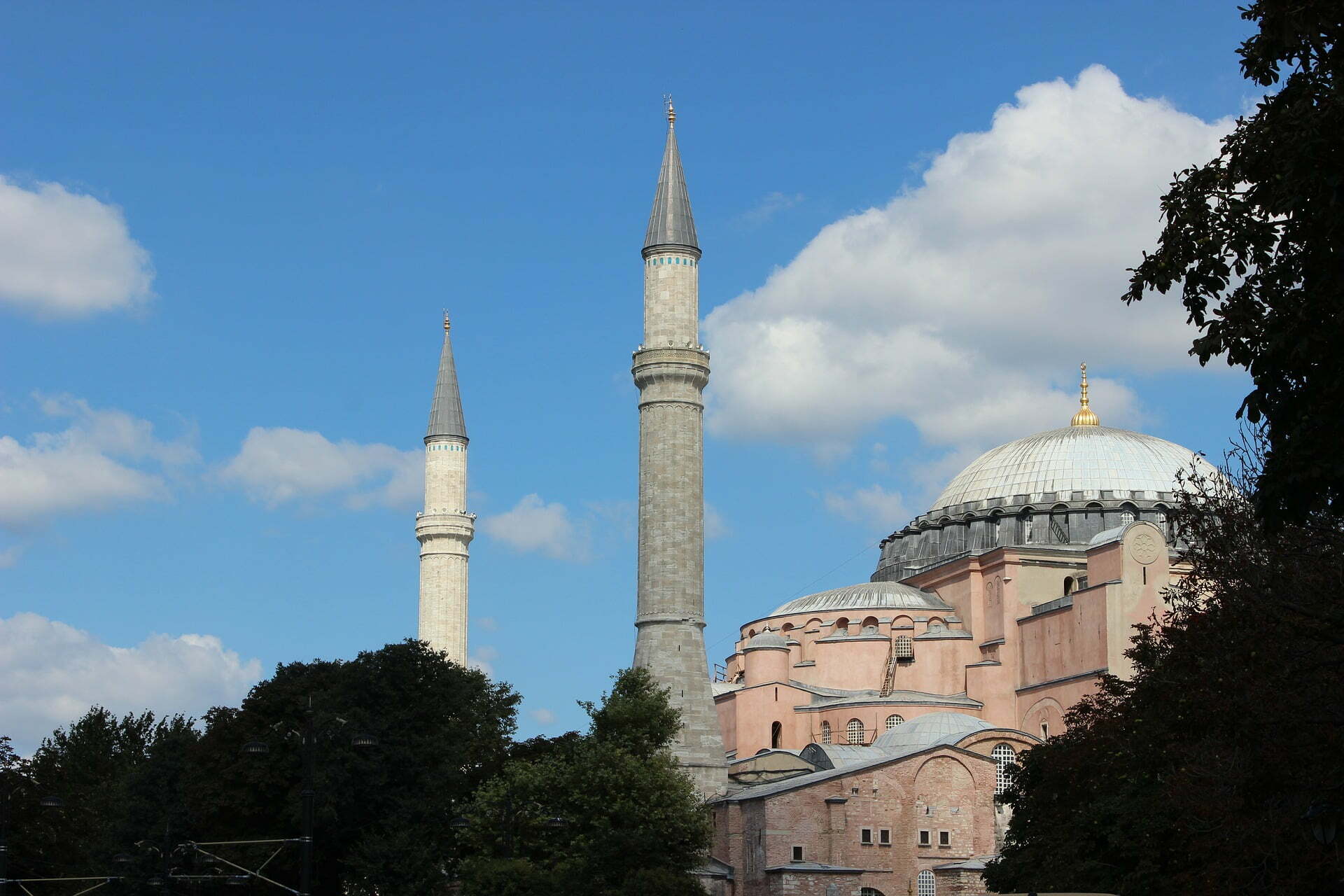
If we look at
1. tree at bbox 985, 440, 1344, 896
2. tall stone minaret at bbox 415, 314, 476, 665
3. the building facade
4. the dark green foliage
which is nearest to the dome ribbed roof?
the building facade

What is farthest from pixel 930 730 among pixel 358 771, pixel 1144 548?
pixel 358 771

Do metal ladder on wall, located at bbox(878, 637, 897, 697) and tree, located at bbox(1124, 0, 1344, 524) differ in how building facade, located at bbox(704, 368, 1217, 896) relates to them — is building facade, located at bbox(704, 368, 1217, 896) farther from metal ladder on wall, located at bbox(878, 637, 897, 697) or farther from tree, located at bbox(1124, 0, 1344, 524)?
tree, located at bbox(1124, 0, 1344, 524)

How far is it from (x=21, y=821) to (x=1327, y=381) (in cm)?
3744

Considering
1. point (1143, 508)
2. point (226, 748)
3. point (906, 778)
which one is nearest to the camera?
point (226, 748)

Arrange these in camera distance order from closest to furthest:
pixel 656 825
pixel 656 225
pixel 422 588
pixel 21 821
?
pixel 656 825, pixel 21 821, pixel 656 225, pixel 422 588

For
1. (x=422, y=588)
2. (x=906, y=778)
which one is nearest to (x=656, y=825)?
(x=906, y=778)

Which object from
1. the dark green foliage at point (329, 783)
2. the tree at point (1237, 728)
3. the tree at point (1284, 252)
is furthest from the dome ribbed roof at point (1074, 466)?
the tree at point (1284, 252)

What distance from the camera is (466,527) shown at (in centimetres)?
6769

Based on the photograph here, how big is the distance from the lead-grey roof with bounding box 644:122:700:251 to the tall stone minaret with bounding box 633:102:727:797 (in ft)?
0.09

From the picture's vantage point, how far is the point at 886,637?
58094 millimetres

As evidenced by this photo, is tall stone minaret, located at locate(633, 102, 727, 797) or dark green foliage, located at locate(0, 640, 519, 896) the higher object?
tall stone minaret, located at locate(633, 102, 727, 797)

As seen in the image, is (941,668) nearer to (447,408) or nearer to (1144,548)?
(1144,548)

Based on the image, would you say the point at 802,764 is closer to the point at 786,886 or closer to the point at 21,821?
the point at 786,886

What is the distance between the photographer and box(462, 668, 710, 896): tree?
3431cm
